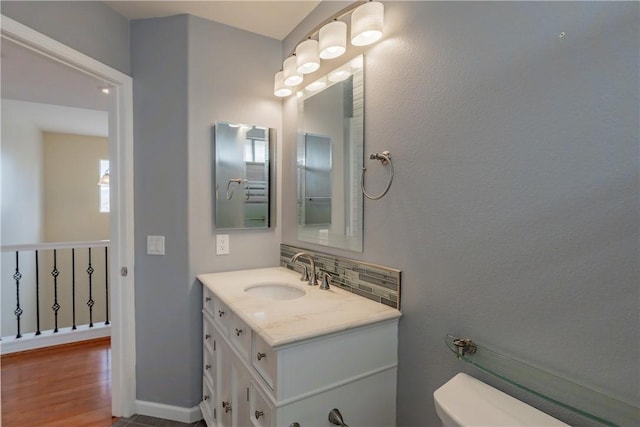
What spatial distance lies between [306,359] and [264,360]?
16 centimetres

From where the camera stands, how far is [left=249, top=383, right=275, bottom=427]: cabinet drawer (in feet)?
3.33

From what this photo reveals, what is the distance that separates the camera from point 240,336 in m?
1.27

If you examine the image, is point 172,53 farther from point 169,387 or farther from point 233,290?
point 169,387

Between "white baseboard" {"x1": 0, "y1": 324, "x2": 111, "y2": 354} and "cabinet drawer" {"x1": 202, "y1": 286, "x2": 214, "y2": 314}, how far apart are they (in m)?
1.94

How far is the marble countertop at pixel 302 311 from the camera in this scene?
3.34ft

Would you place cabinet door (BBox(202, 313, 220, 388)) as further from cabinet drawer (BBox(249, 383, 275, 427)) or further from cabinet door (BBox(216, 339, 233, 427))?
cabinet drawer (BBox(249, 383, 275, 427))

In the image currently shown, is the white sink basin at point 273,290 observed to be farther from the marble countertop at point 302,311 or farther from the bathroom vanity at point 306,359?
the bathroom vanity at point 306,359

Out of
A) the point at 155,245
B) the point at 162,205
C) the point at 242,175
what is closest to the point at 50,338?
the point at 155,245

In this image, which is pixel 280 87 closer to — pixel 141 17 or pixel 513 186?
pixel 141 17

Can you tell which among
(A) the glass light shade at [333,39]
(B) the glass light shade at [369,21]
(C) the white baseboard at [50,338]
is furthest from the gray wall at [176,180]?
(C) the white baseboard at [50,338]

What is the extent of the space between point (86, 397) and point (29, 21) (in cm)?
224

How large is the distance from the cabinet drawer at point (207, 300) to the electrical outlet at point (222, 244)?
0.77 feet

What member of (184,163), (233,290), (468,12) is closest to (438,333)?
(233,290)

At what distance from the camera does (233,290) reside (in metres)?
1.51
